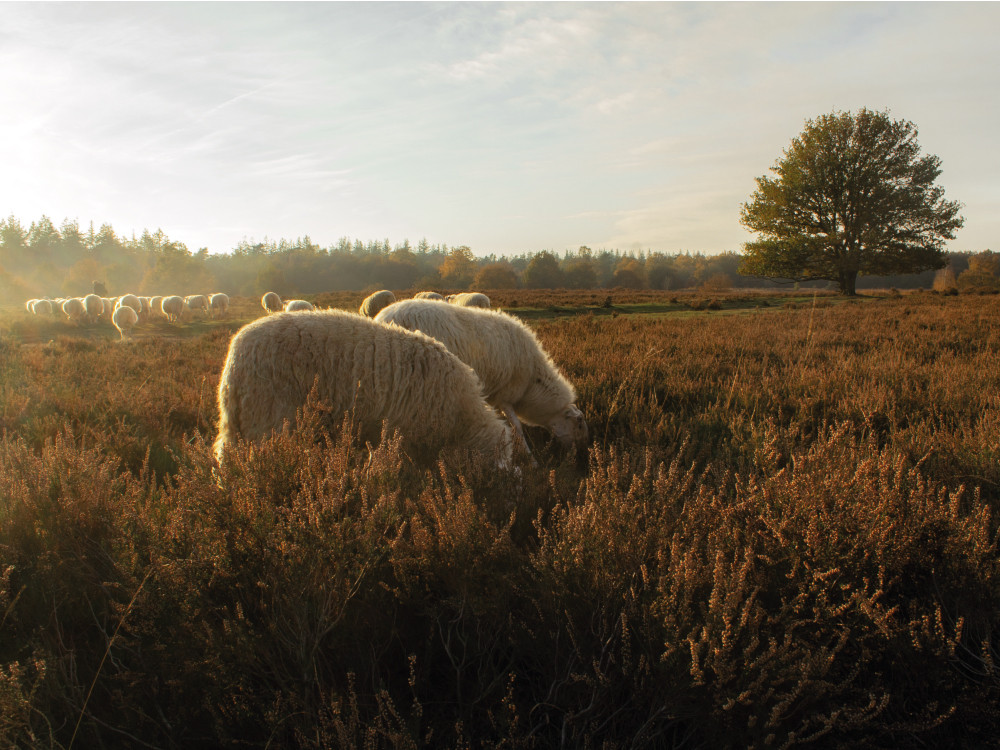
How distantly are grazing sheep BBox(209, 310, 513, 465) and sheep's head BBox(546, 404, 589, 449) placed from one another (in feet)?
5.48

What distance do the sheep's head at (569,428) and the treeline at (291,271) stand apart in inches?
1648

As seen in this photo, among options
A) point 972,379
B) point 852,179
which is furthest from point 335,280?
point 972,379

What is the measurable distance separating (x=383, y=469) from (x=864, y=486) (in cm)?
194

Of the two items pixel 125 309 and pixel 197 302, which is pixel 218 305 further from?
pixel 125 309

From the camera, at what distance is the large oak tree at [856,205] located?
30.9m

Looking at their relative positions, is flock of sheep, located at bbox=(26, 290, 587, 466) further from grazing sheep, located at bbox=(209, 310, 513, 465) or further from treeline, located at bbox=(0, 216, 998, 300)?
treeline, located at bbox=(0, 216, 998, 300)

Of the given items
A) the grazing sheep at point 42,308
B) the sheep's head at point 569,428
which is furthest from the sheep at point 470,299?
the grazing sheep at point 42,308

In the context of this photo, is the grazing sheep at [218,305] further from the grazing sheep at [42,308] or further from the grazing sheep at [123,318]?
the grazing sheep at [123,318]

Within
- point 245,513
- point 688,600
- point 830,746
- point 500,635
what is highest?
point 245,513

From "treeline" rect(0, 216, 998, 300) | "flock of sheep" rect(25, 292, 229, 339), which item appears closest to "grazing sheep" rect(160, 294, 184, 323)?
"flock of sheep" rect(25, 292, 229, 339)

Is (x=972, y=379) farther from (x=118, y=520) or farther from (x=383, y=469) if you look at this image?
(x=118, y=520)

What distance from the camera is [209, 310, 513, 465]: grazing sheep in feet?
10.6

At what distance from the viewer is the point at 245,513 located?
6.24ft

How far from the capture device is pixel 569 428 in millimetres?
5211
